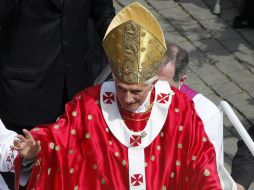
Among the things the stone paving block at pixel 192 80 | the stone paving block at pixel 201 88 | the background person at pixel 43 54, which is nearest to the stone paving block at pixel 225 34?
the stone paving block at pixel 192 80

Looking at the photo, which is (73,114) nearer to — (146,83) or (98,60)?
(146,83)

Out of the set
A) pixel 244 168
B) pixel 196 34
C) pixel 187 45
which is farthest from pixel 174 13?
pixel 244 168

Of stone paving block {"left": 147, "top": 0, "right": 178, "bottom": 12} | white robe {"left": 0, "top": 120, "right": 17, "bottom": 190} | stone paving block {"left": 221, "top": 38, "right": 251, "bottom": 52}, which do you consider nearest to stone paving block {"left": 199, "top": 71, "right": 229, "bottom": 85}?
stone paving block {"left": 221, "top": 38, "right": 251, "bottom": 52}

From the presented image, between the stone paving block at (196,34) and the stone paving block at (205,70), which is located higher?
the stone paving block at (196,34)

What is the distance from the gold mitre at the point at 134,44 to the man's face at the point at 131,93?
0.08 ft

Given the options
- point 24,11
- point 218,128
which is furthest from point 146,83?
point 24,11

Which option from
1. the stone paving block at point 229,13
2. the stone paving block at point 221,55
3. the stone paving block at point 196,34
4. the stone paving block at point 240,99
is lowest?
the stone paving block at point 240,99

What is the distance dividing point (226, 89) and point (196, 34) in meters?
0.89

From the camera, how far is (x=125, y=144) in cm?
391

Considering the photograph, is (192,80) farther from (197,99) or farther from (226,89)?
(197,99)

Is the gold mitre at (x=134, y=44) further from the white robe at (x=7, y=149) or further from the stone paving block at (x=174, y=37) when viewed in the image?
the stone paving block at (x=174, y=37)

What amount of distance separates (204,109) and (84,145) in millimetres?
893

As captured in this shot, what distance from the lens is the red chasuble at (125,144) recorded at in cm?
389

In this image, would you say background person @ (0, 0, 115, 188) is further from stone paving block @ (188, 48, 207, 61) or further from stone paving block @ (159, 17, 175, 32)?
stone paving block @ (159, 17, 175, 32)
